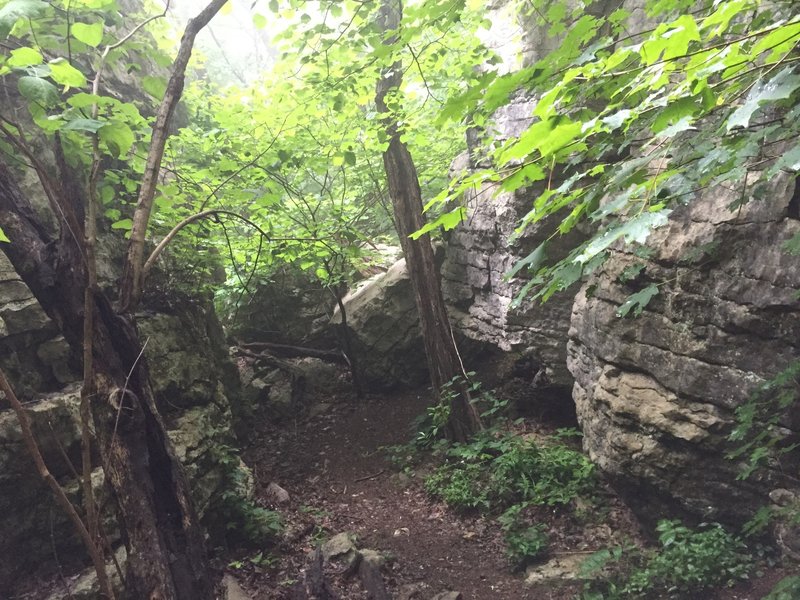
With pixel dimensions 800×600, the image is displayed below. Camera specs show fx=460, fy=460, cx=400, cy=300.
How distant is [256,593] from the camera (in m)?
4.16

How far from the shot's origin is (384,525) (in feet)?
18.2

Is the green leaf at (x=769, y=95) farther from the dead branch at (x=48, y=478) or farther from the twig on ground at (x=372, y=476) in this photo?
the twig on ground at (x=372, y=476)

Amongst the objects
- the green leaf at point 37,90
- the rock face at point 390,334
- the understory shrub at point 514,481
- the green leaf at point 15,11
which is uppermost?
the green leaf at point 15,11

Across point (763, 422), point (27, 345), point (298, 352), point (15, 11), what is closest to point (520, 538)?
point (763, 422)

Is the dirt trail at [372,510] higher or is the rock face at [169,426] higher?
the rock face at [169,426]

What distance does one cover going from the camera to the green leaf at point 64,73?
6.64ft

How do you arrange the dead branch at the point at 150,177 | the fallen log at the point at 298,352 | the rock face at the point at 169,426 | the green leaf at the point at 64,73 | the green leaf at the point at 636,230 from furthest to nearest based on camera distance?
the fallen log at the point at 298,352
the rock face at the point at 169,426
the dead branch at the point at 150,177
the green leaf at the point at 64,73
the green leaf at the point at 636,230

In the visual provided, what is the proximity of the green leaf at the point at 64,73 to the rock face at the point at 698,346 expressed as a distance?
385 centimetres

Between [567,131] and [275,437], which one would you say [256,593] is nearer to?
[275,437]

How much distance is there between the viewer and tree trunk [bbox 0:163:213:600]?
2252mm

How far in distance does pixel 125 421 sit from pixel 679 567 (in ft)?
13.8

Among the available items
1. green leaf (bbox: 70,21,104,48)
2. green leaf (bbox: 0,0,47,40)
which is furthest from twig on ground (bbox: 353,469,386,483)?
green leaf (bbox: 0,0,47,40)

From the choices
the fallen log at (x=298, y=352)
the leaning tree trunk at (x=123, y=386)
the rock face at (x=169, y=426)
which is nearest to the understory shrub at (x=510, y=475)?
the rock face at (x=169, y=426)

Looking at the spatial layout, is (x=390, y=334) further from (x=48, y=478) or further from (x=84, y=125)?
(x=48, y=478)
